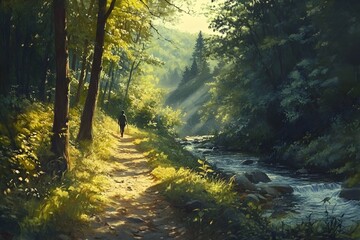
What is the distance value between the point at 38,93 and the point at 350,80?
16.7 metres

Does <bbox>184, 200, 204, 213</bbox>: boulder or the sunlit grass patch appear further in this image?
<bbox>184, 200, 204, 213</bbox>: boulder

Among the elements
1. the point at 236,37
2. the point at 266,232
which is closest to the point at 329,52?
the point at 236,37

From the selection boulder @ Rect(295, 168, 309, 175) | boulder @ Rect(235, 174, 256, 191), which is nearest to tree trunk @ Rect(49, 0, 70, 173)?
boulder @ Rect(235, 174, 256, 191)

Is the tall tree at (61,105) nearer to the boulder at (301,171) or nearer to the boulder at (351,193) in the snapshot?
the boulder at (351,193)

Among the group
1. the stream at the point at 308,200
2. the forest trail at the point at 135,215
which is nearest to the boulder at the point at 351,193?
the stream at the point at 308,200

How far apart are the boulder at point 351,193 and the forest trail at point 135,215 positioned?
692 centimetres

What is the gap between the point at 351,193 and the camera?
14.6 metres

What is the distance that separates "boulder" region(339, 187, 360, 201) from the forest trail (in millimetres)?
6921

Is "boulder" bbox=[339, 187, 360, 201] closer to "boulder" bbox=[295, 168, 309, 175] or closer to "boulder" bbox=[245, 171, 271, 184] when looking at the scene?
"boulder" bbox=[245, 171, 271, 184]

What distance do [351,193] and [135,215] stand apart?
8.78 metres

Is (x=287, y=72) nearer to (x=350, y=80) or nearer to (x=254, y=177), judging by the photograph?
(x=350, y=80)

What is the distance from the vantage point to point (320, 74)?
26.2m

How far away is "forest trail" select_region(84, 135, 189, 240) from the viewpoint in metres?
8.09

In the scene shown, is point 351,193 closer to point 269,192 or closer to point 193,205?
point 269,192
